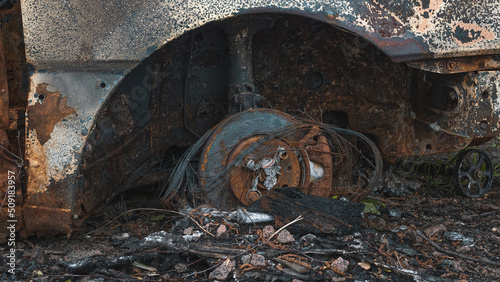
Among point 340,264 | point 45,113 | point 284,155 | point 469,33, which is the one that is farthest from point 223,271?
point 469,33

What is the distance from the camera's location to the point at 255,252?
7.74 ft

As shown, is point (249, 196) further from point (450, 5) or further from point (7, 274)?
point (450, 5)

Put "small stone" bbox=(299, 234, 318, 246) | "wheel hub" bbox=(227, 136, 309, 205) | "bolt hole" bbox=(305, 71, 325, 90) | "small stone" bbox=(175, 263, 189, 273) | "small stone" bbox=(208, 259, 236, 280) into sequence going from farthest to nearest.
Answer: "bolt hole" bbox=(305, 71, 325, 90), "wheel hub" bbox=(227, 136, 309, 205), "small stone" bbox=(299, 234, 318, 246), "small stone" bbox=(175, 263, 189, 273), "small stone" bbox=(208, 259, 236, 280)

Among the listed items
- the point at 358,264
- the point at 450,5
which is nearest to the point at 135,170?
the point at 358,264

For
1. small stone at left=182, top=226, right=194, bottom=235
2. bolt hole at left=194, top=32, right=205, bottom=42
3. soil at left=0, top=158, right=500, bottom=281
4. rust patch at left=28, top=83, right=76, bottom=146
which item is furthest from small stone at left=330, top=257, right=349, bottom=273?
bolt hole at left=194, top=32, right=205, bottom=42

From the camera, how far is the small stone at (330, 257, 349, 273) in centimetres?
224

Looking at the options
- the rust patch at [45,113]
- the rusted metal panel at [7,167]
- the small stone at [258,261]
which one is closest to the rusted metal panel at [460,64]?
the small stone at [258,261]

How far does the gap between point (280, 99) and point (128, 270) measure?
150 cm

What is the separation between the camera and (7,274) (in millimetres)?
2305

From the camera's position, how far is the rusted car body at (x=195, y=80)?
2383 millimetres

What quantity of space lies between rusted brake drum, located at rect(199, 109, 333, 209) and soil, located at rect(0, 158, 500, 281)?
16cm

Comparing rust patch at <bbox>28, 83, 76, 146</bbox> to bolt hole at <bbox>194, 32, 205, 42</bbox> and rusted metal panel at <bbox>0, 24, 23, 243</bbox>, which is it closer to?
rusted metal panel at <bbox>0, 24, 23, 243</bbox>

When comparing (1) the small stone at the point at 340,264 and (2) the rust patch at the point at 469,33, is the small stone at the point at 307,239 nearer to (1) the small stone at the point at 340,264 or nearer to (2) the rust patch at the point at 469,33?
(1) the small stone at the point at 340,264

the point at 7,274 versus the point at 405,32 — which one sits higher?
the point at 405,32
